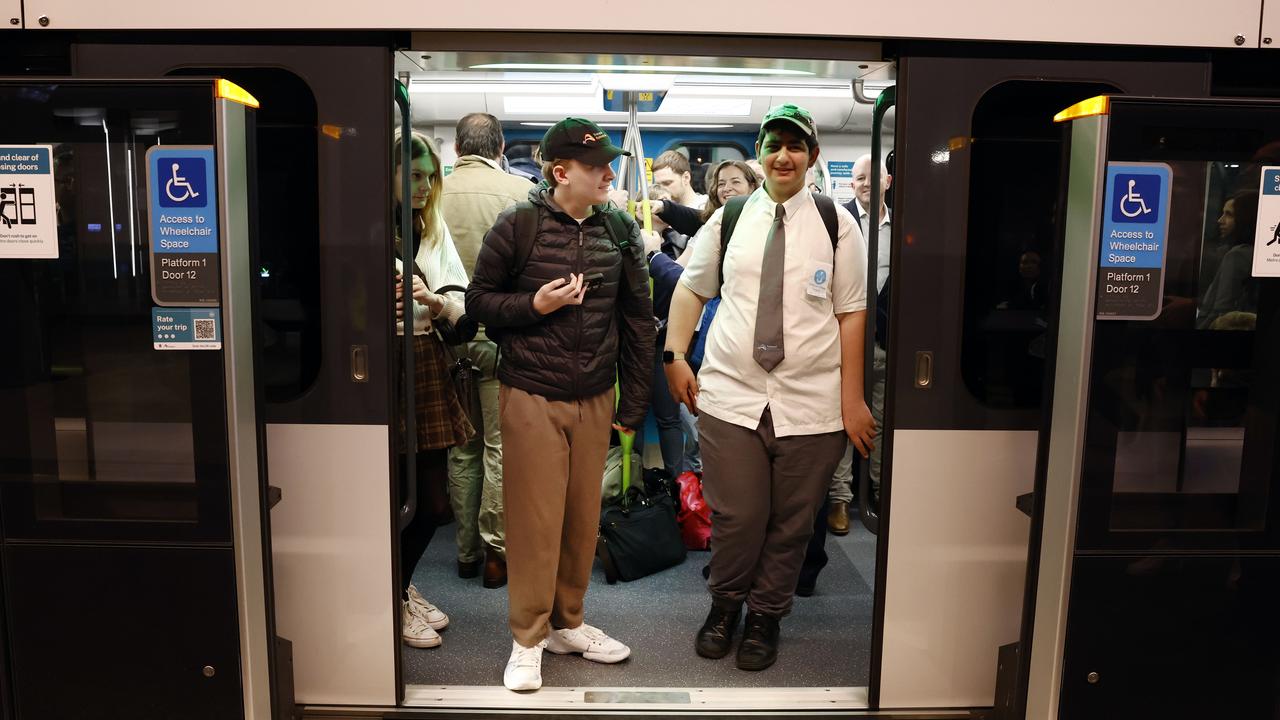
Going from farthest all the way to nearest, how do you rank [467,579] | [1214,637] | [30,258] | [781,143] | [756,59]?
1. [467,579]
2. [781,143]
3. [756,59]
4. [1214,637]
5. [30,258]

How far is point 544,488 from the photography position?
109 inches

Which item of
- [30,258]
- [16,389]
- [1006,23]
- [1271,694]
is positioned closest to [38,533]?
[16,389]

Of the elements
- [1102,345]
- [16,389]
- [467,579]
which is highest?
[1102,345]

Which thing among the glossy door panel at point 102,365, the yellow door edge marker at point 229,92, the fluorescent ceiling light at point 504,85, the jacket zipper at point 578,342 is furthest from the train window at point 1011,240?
the fluorescent ceiling light at point 504,85

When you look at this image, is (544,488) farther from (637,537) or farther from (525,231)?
(637,537)

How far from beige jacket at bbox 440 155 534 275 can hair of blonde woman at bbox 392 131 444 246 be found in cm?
39

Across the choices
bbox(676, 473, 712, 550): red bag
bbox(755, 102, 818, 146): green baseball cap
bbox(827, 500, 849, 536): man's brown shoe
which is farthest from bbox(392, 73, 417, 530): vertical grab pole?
bbox(827, 500, 849, 536): man's brown shoe

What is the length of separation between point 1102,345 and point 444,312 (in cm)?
210

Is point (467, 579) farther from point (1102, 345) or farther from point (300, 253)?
point (1102, 345)

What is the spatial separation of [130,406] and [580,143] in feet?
4.72

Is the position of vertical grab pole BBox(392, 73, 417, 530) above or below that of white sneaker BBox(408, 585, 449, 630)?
above

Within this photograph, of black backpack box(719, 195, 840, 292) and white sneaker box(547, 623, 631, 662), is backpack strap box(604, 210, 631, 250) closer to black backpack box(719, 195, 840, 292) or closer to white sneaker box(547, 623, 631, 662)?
black backpack box(719, 195, 840, 292)

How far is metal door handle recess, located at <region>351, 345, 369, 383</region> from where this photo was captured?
2.48 metres

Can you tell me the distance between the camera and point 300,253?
2.52m
